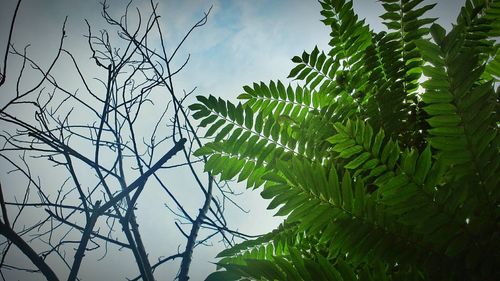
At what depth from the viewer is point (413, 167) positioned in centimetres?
65

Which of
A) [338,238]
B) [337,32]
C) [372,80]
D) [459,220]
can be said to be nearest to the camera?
[459,220]

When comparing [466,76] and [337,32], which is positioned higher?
[337,32]

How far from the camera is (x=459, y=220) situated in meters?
0.62

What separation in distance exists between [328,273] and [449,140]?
370 mm

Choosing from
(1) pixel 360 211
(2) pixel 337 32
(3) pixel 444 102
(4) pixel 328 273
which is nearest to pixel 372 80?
(2) pixel 337 32

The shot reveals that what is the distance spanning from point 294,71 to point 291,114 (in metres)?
0.20

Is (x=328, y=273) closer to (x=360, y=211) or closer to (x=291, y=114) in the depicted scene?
(x=360, y=211)

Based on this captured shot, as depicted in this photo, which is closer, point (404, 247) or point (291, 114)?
point (404, 247)

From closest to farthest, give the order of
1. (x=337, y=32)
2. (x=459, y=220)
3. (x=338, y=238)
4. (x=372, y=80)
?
1. (x=459, y=220)
2. (x=338, y=238)
3. (x=372, y=80)
4. (x=337, y=32)

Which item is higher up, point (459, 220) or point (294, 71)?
point (294, 71)

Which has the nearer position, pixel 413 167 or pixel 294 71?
pixel 413 167

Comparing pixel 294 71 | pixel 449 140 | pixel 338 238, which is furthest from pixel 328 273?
pixel 294 71

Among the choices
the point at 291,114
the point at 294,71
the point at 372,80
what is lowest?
the point at 372,80

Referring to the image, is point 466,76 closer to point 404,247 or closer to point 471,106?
point 471,106
